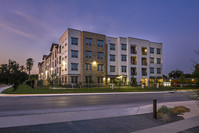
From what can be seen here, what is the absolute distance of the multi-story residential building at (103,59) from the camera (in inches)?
1389

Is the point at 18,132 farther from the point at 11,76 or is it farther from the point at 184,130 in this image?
the point at 11,76

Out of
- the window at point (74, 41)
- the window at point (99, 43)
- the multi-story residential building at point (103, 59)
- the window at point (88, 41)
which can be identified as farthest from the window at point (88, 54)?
the window at point (74, 41)

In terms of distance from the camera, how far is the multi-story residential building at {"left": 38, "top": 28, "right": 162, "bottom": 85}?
3528 centimetres

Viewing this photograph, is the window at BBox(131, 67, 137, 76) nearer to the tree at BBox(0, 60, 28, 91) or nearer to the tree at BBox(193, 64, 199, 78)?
the tree at BBox(0, 60, 28, 91)

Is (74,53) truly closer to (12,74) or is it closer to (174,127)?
(12,74)

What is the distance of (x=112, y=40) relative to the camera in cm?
4162

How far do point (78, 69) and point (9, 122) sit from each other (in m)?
29.5

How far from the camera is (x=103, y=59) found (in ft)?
126

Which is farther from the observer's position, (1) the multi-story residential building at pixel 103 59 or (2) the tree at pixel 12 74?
(1) the multi-story residential building at pixel 103 59

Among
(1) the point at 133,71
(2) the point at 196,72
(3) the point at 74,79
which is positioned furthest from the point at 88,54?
(2) the point at 196,72

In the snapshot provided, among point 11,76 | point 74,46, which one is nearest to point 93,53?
point 74,46

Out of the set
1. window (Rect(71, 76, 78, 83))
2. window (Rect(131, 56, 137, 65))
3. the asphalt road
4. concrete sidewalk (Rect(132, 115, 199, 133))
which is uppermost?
window (Rect(131, 56, 137, 65))

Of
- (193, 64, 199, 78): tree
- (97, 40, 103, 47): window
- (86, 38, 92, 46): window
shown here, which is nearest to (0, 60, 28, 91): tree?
(86, 38, 92, 46): window

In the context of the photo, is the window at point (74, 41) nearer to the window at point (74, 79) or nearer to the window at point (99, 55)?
the window at point (99, 55)
